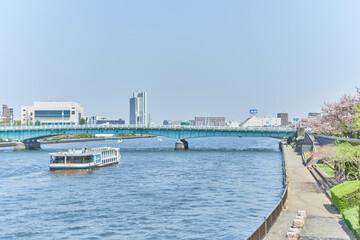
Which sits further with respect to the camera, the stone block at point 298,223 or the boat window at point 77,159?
the boat window at point 77,159

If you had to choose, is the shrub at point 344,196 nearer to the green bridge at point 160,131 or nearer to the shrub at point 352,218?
the shrub at point 352,218

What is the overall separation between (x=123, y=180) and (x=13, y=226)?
3073cm

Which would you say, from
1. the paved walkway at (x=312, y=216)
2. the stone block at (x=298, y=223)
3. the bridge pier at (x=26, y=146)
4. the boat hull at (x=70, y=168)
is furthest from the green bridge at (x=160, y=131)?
the stone block at (x=298, y=223)

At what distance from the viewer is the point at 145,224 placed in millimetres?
40219

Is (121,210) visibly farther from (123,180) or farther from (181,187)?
(123,180)

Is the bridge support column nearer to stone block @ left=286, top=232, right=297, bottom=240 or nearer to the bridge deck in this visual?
the bridge deck

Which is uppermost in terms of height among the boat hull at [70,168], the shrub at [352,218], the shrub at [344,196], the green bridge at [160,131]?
the green bridge at [160,131]

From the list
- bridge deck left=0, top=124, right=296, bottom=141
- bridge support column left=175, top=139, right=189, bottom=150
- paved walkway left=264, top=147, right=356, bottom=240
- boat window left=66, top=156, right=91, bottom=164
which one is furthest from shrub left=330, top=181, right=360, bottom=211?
bridge support column left=175, top=139, right=189, bottom=150

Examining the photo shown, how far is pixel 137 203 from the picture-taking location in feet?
163

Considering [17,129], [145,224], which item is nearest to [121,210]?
[145,224]

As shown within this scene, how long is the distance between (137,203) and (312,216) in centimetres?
2271

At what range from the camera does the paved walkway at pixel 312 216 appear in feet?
90.9

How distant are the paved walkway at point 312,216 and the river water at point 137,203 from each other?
159 inches

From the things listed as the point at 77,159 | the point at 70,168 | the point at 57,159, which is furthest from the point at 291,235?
the point at 57,159
